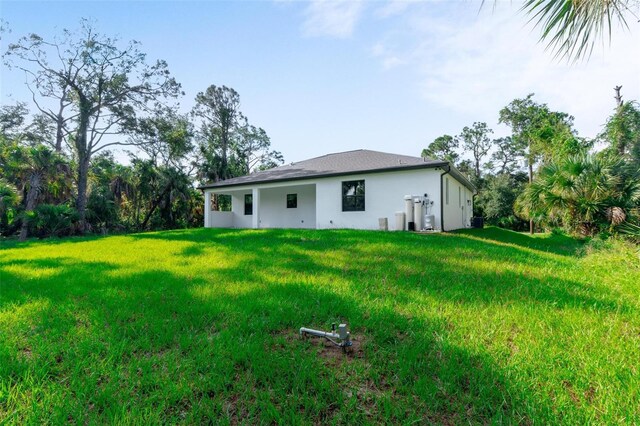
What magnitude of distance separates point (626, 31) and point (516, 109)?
110ft

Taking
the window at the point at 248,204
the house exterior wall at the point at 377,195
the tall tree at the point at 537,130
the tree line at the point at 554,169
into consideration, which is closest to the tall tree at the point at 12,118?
the window at the point at 248,204

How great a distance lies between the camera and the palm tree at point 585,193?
33.8ft

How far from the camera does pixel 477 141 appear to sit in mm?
35531

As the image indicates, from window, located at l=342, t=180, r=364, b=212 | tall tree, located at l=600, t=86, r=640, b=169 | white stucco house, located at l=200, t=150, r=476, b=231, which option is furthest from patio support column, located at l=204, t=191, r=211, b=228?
tall tree, located at l=600, t=86, r=640, b=169

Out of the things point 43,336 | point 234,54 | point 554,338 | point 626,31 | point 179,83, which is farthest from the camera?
point 179,83

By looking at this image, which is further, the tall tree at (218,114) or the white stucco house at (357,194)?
the tall tree at (218,114)

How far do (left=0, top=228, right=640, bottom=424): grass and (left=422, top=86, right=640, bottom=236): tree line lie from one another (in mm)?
7335

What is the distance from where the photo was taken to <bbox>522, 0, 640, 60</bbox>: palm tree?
378 centimetres

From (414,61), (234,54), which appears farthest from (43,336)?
(234,54)

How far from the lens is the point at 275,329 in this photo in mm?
2705

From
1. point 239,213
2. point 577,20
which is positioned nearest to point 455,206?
point 577,20

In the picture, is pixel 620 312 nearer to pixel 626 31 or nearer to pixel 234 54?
pixel 626 31

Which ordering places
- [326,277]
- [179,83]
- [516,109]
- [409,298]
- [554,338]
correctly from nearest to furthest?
[554,338] → [409,298] → [326,277] → [179,83] → [516,109]

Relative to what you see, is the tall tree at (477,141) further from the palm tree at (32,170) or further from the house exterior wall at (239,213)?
the palm tree at (32,170)
